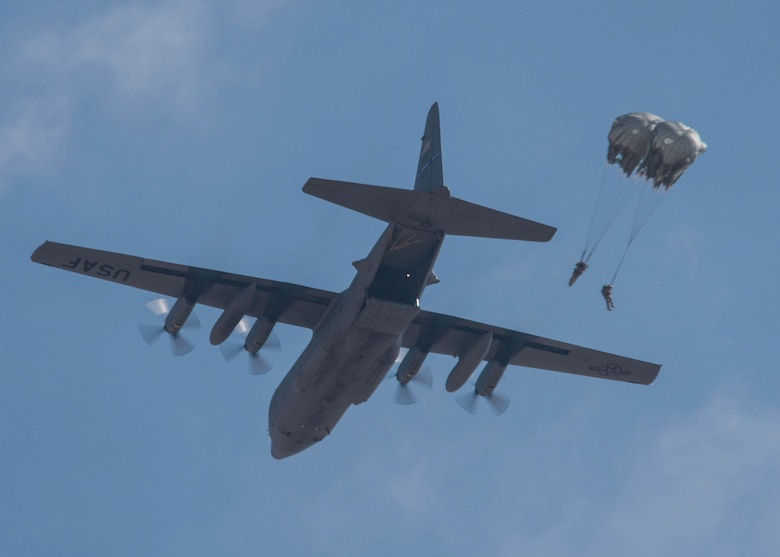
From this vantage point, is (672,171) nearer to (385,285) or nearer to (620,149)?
(620,149)

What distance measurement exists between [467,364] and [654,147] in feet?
36.4

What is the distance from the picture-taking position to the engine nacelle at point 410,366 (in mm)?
44344

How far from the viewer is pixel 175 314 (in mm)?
→ 41219

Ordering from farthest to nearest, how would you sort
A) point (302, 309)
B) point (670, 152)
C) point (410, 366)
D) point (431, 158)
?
point (410, 366) → point (302, 309) → point (431, 158) → point (670, 152)

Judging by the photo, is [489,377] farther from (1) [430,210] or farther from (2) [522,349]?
(1) [430,210]

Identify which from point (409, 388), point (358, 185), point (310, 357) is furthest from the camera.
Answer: point (409, 388)

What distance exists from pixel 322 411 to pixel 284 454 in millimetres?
3843

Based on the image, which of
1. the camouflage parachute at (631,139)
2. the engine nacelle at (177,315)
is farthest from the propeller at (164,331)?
the camouflage parachute at (631,139)

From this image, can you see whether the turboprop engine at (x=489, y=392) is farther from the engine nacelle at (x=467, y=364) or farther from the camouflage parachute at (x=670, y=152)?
the camouflage parachute at (x=670, y=152)

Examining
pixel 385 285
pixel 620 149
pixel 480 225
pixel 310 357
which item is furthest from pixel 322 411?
pixel 620 149

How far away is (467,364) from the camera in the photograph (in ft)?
142

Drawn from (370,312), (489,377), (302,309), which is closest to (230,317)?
(302,309)

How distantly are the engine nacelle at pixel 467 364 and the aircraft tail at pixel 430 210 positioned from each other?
676 cm

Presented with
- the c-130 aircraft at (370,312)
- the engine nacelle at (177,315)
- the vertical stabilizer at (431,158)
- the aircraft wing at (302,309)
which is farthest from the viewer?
the engine nacelle at (177,315)
